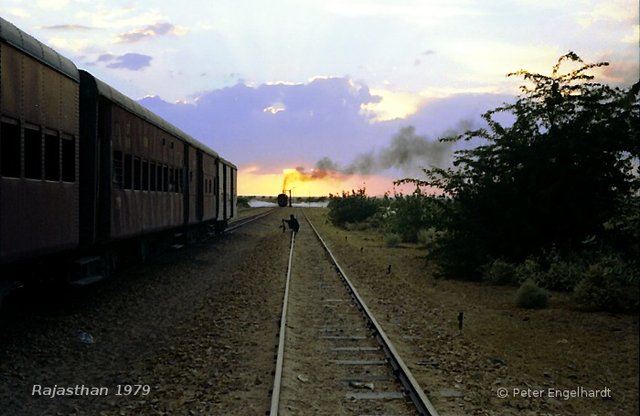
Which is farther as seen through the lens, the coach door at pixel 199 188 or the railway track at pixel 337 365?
the coach door at pixel 199 188

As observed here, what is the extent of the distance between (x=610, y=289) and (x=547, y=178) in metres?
5.34

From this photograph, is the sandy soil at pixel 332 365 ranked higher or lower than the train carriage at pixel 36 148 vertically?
lower

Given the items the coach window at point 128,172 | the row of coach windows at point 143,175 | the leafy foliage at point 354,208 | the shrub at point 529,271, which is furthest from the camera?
the leafy foliage at point 354,208

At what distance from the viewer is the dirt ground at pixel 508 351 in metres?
7.06

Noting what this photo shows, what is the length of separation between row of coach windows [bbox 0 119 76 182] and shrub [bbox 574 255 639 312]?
9361 mm

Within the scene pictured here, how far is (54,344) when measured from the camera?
923 cm

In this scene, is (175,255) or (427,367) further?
(175,255)

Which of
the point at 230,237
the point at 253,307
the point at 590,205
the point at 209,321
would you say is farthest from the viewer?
the point at 230,237

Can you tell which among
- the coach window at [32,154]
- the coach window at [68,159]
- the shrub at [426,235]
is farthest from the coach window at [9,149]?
the shrub at [426,235]

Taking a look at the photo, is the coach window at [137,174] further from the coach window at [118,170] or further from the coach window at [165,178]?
the coach window at [165,178]

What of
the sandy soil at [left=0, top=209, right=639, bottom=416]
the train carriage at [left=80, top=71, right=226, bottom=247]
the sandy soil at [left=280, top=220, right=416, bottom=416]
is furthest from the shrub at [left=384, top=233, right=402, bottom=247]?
the sandy soil at [left=280, top=220, right=416, bottom=416]

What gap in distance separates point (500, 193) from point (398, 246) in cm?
1238

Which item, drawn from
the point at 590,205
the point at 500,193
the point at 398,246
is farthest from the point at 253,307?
the point at 398,246

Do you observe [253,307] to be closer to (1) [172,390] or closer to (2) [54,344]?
(2) [54,344]
